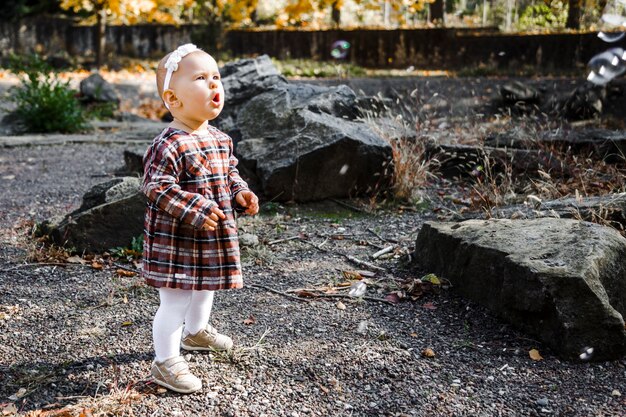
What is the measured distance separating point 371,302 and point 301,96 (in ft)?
10.8

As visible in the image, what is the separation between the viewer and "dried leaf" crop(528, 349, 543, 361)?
314cm

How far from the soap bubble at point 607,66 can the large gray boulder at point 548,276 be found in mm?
6068

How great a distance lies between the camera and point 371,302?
3.84 metres

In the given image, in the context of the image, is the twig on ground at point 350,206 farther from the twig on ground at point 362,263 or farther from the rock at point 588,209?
the rock at point 588,209

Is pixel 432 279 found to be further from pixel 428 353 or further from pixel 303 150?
pixel 303 150

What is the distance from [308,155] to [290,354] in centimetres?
268

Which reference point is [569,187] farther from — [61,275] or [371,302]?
[61,275]

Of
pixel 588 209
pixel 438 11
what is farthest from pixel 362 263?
pixel 438 11

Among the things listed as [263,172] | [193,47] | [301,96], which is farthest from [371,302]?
[301,96]

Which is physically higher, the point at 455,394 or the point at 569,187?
the point at 569,187

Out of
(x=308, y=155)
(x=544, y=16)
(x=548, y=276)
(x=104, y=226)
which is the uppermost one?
(x=544, y=16)

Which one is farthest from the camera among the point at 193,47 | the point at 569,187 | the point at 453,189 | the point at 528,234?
the point at 453,189

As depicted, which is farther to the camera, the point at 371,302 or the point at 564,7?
the point at 564,7

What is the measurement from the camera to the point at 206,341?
3119 mm
